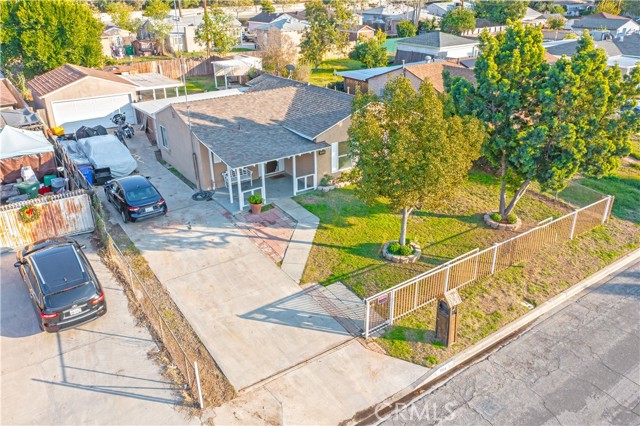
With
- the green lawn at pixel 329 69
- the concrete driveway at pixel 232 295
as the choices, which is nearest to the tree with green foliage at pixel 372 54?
the green lawn at pixel 329 69

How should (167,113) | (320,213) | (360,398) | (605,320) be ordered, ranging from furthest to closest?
1. (167,113)
2. (320,213)
3. (605,320)
4. (360,398)

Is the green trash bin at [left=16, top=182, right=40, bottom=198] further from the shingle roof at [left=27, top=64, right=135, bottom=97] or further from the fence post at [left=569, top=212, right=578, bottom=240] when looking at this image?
the fence post at [left=569, top=212, right=578, bottom=240]

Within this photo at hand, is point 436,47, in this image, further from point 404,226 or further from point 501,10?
point 501,10

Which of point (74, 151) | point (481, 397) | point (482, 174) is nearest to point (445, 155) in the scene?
point (481, 397)

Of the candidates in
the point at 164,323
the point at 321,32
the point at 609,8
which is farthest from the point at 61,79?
the point at 609,8

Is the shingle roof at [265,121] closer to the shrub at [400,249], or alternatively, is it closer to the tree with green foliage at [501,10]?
the shrub at [400,249]

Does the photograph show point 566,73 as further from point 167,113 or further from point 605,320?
point 167,113
